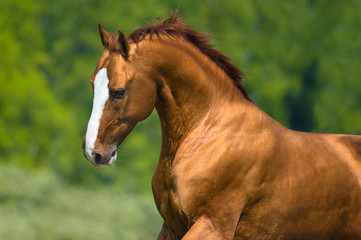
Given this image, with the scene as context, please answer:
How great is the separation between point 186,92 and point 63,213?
9.67 m

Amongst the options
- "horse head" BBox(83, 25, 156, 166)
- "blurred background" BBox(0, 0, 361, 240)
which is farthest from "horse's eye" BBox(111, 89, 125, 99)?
"blurred background" BBox(0, 0, 361, 240)

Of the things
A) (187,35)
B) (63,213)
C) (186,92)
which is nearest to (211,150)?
(186,92)

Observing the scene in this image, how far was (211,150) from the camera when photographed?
4.95 m

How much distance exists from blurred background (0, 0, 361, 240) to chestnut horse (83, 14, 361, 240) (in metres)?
15.3

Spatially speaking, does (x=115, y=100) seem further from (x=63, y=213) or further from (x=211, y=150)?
(x=63, y=213)

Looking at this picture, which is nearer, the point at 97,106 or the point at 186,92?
the point at 97,106

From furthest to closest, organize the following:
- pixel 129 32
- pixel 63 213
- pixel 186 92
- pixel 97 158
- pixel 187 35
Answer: pixel 129 32 < pixel 63 213 < pixel 187 35 < pixel 186 92 < pixel 97 158

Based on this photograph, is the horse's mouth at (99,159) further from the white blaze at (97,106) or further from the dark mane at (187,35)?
the dark mane at (187,35)

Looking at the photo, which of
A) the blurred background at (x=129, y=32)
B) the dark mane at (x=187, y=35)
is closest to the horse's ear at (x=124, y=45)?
the dark mane at (x=187, y=35)

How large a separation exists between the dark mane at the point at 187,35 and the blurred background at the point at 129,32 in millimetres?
15289

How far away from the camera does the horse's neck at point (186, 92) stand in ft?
16.4

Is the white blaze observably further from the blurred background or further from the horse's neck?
the blurred background

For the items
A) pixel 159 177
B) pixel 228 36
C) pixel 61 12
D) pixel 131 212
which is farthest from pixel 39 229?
pixel 61 12

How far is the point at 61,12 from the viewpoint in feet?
79.7
